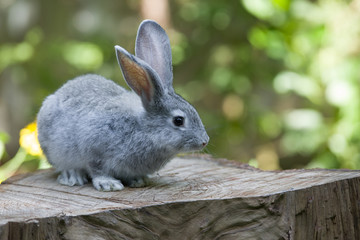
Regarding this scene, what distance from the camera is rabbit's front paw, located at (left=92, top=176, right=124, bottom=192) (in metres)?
2.73

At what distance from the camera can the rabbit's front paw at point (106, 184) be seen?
2.73m

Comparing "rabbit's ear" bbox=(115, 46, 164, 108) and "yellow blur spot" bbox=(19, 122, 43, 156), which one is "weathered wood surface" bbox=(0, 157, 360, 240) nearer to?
"rabbit's ear" bbox=(115, 46, 164, 108)

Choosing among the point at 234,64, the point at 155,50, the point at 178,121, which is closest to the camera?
the point at 178,121

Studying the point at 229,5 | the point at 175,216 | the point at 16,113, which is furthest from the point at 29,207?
the point at 16,113

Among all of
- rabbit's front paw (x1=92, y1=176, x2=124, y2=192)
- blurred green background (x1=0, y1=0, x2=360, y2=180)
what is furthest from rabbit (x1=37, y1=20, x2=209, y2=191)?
blurred green background (x1=0, y1=0, x2=360, y2=180)

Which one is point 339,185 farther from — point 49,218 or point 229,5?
point 229,5

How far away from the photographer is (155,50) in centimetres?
313

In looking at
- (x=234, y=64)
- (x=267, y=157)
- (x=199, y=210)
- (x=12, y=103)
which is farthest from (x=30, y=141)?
(x=12, y=103)

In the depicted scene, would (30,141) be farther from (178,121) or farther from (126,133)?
(178,121)

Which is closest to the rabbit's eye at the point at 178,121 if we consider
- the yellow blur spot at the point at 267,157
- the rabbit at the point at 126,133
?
the rabbit at the point at 126,133

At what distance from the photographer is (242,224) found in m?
2.38

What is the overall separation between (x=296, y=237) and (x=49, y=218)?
1.20m

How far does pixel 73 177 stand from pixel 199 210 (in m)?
0.97

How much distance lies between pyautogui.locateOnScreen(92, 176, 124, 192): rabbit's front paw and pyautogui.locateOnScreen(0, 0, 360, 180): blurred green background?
1114mm
